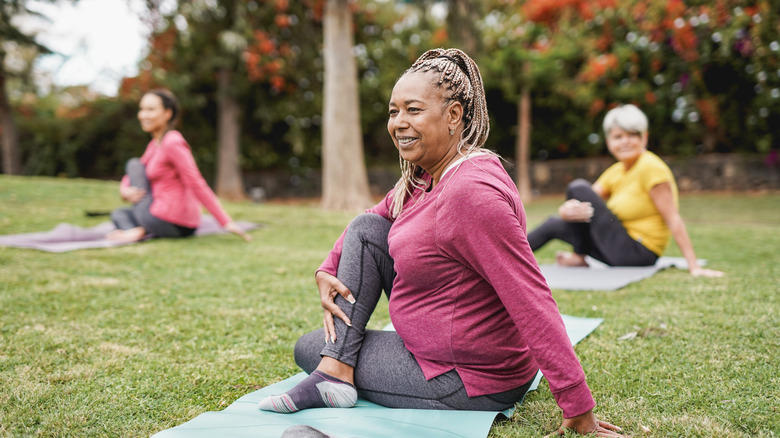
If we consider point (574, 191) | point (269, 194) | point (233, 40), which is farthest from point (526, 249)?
point (269, 194)

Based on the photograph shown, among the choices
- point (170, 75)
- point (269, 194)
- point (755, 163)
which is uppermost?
point (170, 75)

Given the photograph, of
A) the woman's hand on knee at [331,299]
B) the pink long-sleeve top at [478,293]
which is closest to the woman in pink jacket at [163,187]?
the woman's hand on knee at [331,299]

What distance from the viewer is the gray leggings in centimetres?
205

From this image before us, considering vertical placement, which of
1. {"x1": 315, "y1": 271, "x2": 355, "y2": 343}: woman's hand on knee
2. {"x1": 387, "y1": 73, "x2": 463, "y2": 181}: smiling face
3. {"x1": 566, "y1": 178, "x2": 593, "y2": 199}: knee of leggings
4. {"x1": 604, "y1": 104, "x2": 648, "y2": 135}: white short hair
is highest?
{"x1": 604, "y1": 104, "x2": 648, "y2": 135}: white short hair

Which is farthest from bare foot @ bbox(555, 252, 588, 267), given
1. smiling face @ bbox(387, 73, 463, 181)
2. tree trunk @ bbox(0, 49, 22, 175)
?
tree trunk @ bbox(0, 49, 22, 175)

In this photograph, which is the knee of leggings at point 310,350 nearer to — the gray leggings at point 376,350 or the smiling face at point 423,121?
the gray leggings at point 376,350

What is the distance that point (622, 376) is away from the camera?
8.18 ft

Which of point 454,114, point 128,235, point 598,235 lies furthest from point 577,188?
point 128,235

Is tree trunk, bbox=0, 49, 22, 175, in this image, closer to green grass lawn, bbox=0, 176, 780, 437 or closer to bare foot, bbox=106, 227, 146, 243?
bare foot, bbox=106, 227, 146, 243

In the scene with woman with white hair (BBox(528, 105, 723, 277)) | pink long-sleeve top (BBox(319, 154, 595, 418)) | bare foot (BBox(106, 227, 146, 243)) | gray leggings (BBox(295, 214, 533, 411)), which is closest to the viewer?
pink long-sleeve top (BBox(319, 154, 595, 418))

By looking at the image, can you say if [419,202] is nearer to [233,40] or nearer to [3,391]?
[3,391]

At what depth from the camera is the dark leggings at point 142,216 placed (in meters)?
6.14

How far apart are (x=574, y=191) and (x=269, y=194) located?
1484 cm

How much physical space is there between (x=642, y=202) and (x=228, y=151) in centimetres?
1362
